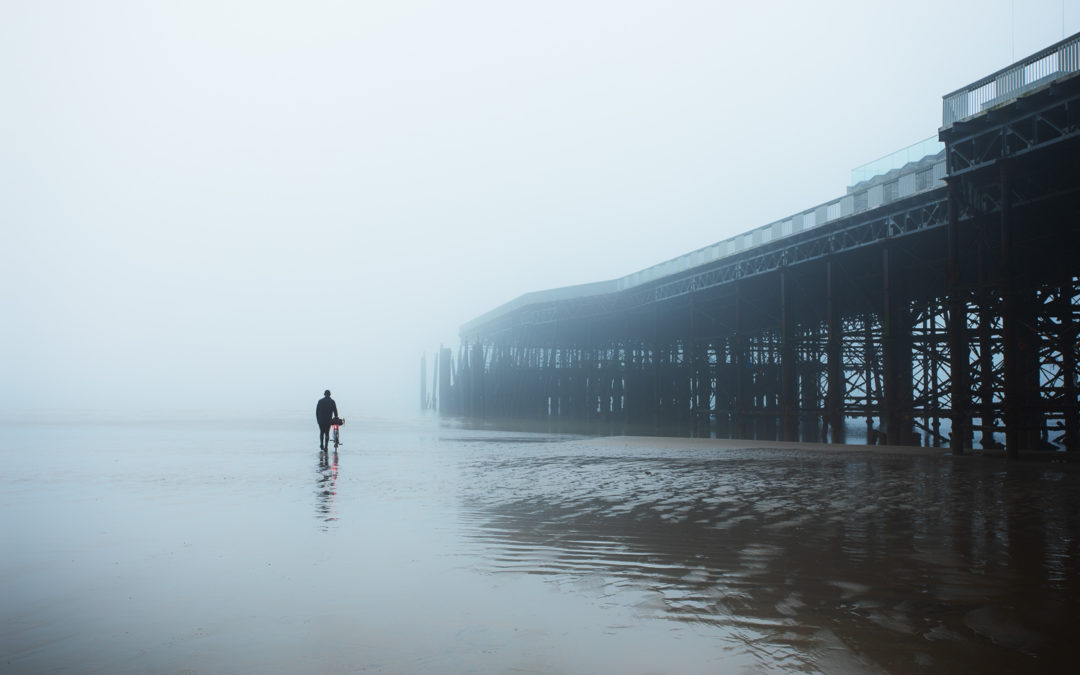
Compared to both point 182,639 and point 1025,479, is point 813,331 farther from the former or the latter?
point 182,639

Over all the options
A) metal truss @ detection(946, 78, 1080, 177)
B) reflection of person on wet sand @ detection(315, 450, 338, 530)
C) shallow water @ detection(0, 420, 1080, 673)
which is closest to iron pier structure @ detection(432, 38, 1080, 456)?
metal truss @ detection(946, 78, 1080, 177)

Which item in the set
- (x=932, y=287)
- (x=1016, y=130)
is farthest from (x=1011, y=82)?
(x=932, y=287)

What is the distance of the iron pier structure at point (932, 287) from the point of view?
18.4m

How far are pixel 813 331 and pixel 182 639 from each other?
129 feet

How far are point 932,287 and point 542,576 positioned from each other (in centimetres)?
2776

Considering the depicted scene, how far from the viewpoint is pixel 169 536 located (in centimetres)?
828

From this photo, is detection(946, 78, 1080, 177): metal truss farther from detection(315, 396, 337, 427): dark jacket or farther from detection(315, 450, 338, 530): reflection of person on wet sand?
detection(315, 396, 337, 427): dark jacket

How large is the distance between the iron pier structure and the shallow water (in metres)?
7.86

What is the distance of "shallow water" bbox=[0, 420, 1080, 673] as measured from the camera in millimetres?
4344

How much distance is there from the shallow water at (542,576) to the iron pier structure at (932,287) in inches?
309

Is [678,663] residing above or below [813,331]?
below

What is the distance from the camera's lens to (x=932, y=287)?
29859mm

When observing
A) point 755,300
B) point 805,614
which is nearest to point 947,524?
point 805,614

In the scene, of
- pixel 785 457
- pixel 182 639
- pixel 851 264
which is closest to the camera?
pixel 182 639
